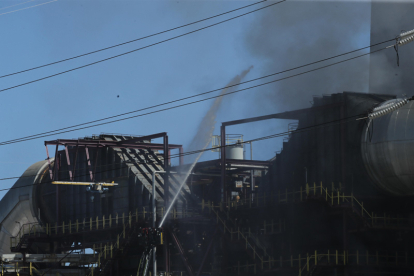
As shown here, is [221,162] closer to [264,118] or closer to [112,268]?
[264,118]

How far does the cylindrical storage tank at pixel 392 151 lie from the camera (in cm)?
4025

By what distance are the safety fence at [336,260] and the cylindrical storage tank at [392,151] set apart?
4.12 m

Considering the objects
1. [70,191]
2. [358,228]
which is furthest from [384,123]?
[70,191]

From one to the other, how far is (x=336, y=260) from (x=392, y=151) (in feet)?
23.9

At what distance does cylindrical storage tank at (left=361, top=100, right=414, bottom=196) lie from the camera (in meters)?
40.2

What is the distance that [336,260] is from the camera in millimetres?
40500

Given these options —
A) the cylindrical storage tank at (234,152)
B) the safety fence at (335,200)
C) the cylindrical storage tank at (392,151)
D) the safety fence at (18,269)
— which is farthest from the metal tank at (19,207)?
the cylindrical storage tank at (392,151)

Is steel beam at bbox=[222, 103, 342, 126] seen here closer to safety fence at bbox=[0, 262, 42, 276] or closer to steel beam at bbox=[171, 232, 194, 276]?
steel beam at bbox=[171, 232, 194, 276]

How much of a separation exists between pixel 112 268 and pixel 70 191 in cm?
1421

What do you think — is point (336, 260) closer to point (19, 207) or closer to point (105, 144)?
point (105, 144)

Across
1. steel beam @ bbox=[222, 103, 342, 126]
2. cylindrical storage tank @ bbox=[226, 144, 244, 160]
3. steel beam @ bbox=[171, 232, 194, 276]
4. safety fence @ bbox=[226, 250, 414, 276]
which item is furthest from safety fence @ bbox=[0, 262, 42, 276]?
steel beam @ bbox=[222, 103, 342, 126]

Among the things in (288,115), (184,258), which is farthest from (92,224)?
(288,115)

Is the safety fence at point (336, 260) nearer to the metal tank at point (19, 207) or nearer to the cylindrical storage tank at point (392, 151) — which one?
the cylindrical storage tank at point (392, 151)

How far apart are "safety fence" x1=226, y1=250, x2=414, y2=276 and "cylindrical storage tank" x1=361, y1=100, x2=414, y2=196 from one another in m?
4.12
